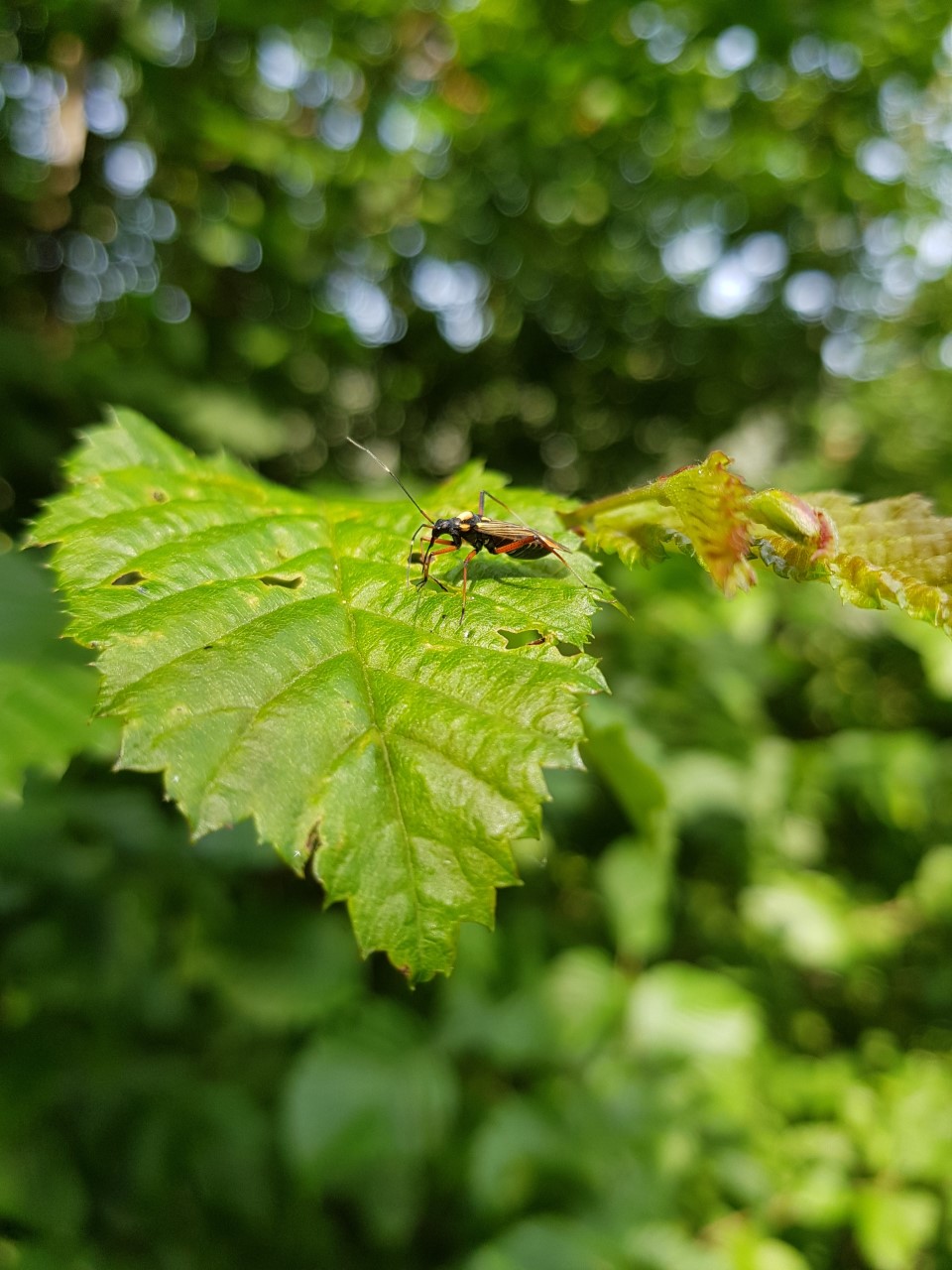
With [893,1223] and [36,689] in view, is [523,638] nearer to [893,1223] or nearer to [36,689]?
[36,689]

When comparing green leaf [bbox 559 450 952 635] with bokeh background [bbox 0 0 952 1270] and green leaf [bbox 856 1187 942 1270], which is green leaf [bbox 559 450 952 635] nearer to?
bokeh background [bbox 0 0 952 1270]

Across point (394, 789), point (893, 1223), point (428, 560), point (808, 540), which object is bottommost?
point (893, 1223)

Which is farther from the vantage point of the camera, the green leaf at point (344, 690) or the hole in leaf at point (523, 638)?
the hole in leaf at point (523, 638)

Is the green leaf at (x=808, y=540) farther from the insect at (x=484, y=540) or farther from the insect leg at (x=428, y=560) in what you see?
the insect leg at (x=428, y=560)

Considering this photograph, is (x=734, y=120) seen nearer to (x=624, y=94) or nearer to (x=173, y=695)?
(x=624, y=94)

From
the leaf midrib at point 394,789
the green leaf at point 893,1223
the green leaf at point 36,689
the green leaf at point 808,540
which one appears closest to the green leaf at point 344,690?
the leaf midrib at point 394,789

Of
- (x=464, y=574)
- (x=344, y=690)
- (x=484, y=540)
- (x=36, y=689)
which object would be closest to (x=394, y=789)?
(x=344, y=690)
